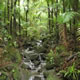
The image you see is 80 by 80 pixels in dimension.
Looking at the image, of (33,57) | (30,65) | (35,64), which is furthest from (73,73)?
(33,57)

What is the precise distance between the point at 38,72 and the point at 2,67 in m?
2.20

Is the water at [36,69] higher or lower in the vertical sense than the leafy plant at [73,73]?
lower

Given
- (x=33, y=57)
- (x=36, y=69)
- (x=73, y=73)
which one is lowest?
(x=36, y=69)

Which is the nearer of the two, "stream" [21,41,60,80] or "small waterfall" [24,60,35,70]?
"stream" [21,41,60,80]

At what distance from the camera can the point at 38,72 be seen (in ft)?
24.8

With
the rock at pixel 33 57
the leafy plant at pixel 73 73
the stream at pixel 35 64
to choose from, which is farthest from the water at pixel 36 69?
the leafy plant at pixel 73 73

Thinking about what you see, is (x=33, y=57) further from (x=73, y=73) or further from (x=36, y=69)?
(x=73, y=73)

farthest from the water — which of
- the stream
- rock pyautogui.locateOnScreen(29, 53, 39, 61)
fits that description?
rock pyautogui.locateOnScreen(29, 53, 39, 61)

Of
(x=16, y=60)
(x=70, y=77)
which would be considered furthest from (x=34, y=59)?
(x=70, y=77)

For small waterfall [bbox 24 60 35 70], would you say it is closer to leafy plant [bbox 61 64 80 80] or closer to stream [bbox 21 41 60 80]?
stream [bbox 21 41 60 80]

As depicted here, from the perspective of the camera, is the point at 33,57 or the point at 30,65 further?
the point at 33,57

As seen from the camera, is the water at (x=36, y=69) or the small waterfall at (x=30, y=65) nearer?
the water at (x=36, y=69)

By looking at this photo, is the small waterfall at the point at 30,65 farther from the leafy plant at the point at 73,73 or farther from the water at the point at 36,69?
the leafy plant at the point at 73,73

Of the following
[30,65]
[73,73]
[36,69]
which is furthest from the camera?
[30,65]
